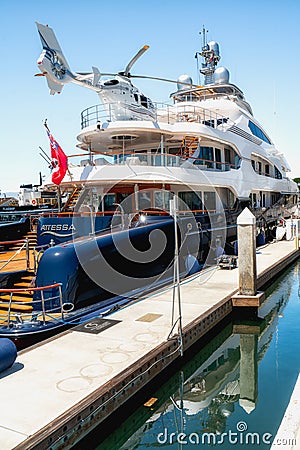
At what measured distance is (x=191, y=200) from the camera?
1712 centimetres

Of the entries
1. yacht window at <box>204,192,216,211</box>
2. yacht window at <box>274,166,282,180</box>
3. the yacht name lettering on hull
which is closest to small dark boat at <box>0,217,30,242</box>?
the yacht name lettering on hull

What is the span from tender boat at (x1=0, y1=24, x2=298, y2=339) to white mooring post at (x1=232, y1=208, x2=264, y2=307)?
83.4 inches

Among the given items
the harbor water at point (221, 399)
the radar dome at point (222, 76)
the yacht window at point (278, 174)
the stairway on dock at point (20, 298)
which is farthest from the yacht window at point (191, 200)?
the yacht window at point (278, 174)

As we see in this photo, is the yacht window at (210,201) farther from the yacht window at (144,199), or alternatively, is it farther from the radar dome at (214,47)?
the radar dome at (214,47)

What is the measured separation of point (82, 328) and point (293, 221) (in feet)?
60.8

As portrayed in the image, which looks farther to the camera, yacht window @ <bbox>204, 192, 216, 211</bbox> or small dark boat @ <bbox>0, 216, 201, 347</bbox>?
yacht window @ <bbox>204, 192, 216, 211</bbox>

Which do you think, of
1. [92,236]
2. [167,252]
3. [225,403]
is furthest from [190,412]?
[167,252]

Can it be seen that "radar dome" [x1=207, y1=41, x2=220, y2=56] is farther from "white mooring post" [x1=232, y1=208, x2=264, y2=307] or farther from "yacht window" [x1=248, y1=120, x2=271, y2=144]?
→ "white mooring post" [x1=232, y1=208, x2=264, y2=307]

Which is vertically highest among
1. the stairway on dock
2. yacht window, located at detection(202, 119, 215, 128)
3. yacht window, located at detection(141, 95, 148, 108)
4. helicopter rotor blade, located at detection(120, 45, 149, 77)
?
helicopter rotor blade, located at detection(120, 45, 149, 77)

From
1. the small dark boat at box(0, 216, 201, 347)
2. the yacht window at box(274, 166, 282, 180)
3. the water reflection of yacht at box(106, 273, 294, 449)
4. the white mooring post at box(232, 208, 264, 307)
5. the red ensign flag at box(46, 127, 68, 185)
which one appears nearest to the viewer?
the water reflection of yacht at box(106, 273, 294, 449)

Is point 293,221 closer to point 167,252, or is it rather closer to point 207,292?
point 167,252

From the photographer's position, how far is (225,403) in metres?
Result: 7.06

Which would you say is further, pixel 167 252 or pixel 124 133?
pixel 124 133

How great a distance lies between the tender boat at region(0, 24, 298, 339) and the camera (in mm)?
9047
